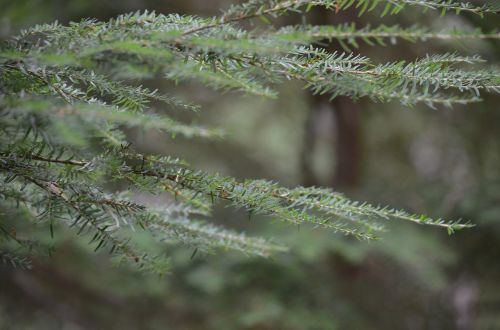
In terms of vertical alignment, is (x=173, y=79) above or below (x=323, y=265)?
above

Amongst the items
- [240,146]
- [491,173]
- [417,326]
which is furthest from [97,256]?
[491,173]

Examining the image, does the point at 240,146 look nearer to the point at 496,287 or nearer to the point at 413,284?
the point at 413,284

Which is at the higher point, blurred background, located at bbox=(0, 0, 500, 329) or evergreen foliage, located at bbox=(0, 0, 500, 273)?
evergreen foliage, located at bbox=(0, 0, 500, 273)

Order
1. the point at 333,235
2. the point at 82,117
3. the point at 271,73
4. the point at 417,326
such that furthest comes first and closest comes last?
1. the point at 417,326
2. the point at 333,235
3. the point at 271,73
4. the point at 82,117

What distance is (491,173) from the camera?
413 centimetres

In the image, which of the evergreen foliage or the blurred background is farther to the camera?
the blurred background

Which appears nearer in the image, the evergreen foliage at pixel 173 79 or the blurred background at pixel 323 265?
the evergreen foliage at pixel 173 79

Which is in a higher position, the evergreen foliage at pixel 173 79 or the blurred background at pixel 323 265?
the evergreen foliage at pixel 173 79

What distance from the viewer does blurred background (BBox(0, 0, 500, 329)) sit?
315 centimetres

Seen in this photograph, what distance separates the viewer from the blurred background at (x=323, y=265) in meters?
3.15

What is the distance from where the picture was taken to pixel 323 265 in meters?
3.82

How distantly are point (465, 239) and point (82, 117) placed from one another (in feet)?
11.6

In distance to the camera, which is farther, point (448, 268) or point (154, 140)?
point (154, 140)

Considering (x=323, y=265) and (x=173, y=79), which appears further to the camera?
(x=323, y=265)
